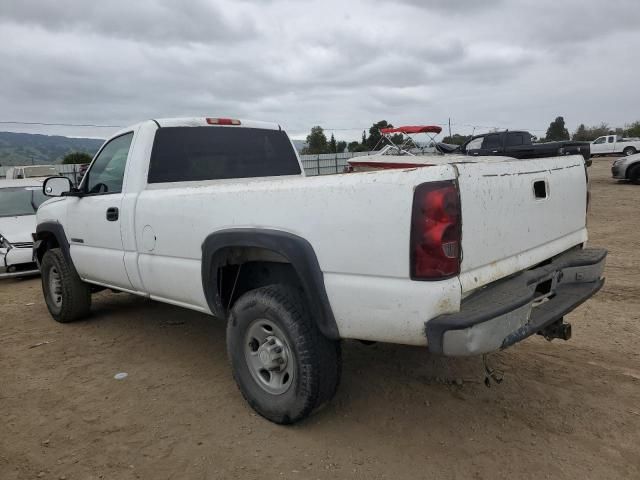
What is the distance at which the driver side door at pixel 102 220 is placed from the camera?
4176 millimetres

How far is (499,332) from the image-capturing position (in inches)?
93.7

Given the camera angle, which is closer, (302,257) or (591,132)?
(302,257)

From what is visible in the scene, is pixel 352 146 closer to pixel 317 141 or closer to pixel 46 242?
pixel 317 141

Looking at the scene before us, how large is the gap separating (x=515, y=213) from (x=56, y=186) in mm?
4147

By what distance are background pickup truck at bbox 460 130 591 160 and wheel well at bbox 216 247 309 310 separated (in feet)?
45.0

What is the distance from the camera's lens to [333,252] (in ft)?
8.36

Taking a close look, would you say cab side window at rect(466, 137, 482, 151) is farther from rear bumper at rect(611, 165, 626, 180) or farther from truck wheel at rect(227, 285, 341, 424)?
truck wheel at rect(227, 285, 341, 424)

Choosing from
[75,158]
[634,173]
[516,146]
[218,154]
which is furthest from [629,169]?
[75,158]

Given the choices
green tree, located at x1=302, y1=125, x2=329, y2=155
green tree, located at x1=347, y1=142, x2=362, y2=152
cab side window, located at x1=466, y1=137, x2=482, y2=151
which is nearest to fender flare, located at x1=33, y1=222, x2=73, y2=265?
cab side window, located at x1=466, y1=137, x2=482, y2=151

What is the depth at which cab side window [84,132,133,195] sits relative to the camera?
429 centimetres

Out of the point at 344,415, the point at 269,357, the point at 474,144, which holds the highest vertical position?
the point at 474,144

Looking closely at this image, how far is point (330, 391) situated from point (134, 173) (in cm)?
236

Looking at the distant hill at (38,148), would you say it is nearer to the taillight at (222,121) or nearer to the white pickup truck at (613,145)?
the taillight at (222,121)

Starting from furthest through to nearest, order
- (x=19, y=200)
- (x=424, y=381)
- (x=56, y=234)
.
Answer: (x=19, y=200) < (x=56, y=234) < (x=424, y=381)
